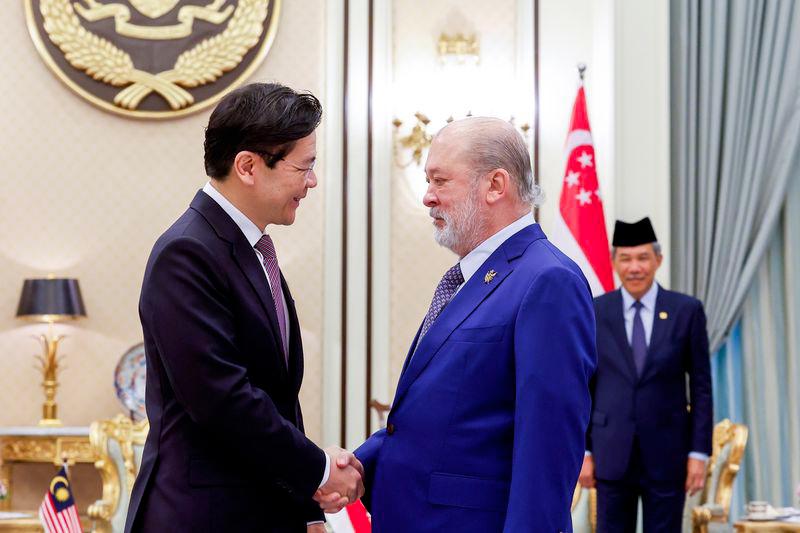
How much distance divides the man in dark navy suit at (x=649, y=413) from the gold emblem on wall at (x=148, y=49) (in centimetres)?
295

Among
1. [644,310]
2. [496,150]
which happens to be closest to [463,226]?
[496,150]

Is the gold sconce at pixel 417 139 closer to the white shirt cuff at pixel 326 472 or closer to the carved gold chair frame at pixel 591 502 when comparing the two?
the carved gold chair frame at pixel 591 502

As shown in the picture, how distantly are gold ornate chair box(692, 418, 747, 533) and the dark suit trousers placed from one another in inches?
17.1

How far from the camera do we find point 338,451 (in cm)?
244

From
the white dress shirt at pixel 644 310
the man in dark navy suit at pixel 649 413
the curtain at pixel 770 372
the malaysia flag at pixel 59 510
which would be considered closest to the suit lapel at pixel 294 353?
the malaysia flag at pixel 59 510

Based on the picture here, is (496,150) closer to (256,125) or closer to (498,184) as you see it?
(498,184)

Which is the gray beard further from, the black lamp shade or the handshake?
the black lamp shade

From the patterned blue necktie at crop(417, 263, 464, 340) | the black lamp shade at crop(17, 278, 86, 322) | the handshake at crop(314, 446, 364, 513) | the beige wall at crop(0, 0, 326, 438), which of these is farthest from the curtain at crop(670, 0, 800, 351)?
the handshake at crop(314, 446, 364, 513)

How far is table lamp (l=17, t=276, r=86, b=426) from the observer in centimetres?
595

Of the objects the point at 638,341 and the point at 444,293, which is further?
the point at 638,341

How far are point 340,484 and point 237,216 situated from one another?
0.64 meters

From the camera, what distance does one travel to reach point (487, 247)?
2428 millimetres

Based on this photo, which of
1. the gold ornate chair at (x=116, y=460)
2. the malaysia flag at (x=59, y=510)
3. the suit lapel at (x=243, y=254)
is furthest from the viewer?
the gold ornate chair at (x=116, y=460)

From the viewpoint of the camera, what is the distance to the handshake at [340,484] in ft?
7.63
